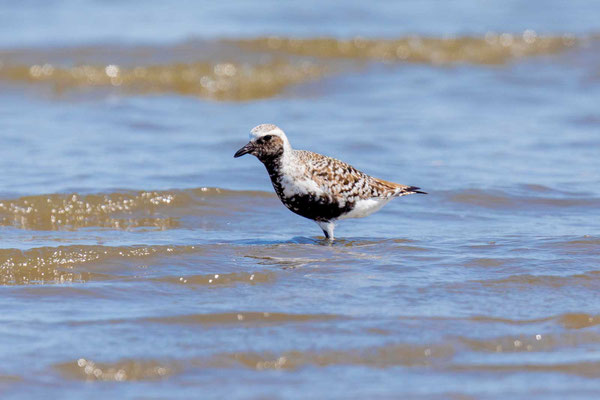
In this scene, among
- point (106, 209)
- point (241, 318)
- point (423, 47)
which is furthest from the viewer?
point (423, 47)

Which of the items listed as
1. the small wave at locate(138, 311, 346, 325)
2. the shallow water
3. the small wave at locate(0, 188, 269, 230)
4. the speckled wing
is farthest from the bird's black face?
the small wave at locate(138, 311, 346, 325)

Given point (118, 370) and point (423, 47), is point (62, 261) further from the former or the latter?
point (423, 47)

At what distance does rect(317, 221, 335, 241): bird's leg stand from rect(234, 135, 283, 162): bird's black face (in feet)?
2.91

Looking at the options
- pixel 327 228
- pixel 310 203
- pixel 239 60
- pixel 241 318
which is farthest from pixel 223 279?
pixel 239 60

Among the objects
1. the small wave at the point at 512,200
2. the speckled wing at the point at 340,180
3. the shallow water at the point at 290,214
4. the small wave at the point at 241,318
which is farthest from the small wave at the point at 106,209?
the small wave at the point at 241,318

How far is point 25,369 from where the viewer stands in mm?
5820

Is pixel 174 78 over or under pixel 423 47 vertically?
under

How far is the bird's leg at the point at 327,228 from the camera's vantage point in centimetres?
910

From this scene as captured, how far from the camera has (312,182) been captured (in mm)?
8742

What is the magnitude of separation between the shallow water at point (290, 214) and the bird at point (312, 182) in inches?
15.1

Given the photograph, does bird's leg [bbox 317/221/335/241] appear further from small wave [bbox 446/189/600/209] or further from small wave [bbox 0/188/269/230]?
small wave [bbox 446/189/600/209]

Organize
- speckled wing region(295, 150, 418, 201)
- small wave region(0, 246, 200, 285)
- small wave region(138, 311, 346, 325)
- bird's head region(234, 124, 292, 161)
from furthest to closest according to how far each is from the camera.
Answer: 1. speckled wing region(295, 150, 418, 201)
2. bird's head region(234, 124, 292, 161)
3. small wave region(0, 246, 200, 285)
4. small wave region(138, 311, 346, 325)

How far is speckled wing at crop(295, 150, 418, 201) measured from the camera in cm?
882

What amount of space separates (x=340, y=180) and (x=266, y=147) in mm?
815
